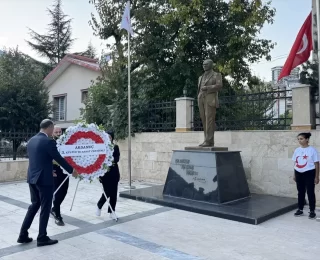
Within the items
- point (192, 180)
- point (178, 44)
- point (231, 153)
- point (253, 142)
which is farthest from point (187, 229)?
point (178, 44)

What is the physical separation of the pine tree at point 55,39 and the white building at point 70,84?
1011cm

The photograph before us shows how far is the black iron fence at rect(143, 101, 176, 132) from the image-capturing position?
9.92 metres

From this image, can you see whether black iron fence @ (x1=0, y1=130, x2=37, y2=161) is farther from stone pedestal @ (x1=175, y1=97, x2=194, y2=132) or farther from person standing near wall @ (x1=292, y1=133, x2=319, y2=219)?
person standing near wall @ (x1=292, y1=133, x2=319, y2=219)

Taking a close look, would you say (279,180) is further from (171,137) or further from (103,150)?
(103,150)

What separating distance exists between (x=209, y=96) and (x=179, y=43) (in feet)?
15.6

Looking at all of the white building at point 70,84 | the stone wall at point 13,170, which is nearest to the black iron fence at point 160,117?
the stone wall at point 13,170

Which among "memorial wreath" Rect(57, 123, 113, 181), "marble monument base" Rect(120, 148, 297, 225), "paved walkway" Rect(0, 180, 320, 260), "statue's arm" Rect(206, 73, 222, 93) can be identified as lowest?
"paved walkway" Rect(0, 180, 320, 260)

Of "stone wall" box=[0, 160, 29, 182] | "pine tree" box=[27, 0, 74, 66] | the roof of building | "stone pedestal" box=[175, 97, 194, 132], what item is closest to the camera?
"stone pedestal" box=[175, 97, 194, 132]

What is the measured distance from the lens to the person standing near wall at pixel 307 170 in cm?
557

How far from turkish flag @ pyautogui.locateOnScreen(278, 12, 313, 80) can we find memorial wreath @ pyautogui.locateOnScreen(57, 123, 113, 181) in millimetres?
4666

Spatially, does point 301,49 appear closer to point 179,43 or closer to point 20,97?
point 179,43

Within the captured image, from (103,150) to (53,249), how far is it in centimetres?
188

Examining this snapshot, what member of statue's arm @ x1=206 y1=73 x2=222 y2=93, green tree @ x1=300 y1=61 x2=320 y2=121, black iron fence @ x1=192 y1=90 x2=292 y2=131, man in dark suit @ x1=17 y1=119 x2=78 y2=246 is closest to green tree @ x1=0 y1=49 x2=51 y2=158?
black iron fence @ x1=192 y1=90 x2=292 y2=131

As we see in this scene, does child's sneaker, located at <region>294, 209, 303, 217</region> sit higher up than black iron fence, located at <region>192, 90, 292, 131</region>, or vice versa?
black iron fence, located at <region>192, 90, 292, 131</region>
